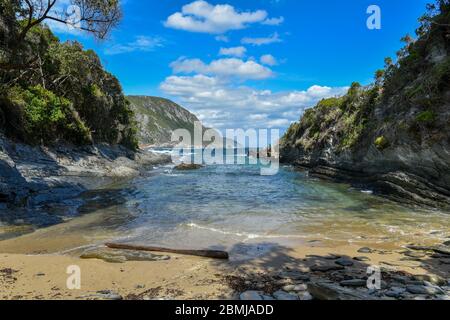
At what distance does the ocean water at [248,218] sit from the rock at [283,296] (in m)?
4.55

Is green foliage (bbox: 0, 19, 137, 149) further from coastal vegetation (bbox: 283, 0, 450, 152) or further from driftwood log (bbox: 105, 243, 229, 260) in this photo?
coastal vegetation (bbox: 283, 0, 450, 152)

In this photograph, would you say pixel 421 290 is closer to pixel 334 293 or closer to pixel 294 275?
pixel 334 293

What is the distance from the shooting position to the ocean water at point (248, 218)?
37.0ft

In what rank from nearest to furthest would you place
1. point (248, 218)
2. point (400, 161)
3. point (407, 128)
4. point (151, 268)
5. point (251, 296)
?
1. point (251, 296)
2. point (151, 268)
3. point (248, 218)
4. point (407, 128)
5. point (400, 161)

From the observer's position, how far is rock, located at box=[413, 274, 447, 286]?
6.41 m

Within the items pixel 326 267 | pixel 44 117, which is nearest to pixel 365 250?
pixel 326 267

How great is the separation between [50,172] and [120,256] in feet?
→ 44.3

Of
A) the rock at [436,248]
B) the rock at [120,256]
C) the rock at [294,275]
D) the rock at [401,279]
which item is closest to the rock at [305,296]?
the rock at [294,275]

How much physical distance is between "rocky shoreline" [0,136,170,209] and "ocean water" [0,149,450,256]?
1.04 metres

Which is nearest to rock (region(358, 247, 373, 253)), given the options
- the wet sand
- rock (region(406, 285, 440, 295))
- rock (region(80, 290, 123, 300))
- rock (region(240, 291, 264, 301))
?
the wet sand

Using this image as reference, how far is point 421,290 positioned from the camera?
18.6 feet

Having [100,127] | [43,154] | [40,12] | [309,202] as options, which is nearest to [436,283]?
[309,202]
